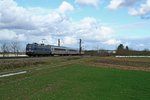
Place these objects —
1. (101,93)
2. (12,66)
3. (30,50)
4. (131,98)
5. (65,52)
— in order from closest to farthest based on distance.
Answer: (131,98), (101,93), (12,66), (30,50), (65,52)

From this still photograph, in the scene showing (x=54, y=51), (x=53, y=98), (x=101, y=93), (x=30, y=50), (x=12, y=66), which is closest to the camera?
(x=53, y=98)

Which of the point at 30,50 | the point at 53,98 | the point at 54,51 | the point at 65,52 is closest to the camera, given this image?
the point at 53,98

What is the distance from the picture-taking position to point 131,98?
17406mm

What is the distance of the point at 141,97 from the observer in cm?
1781

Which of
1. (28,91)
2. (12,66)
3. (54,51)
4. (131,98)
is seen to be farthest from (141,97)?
(54,51)

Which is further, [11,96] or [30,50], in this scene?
[30,50]

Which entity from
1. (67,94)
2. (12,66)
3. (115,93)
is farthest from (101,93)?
(12,66)

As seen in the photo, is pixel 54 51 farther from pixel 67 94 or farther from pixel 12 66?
pixel 67 94

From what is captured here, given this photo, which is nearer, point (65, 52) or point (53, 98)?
point (53, 98)

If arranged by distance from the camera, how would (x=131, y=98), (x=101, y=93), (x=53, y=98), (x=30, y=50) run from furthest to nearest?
(x=30, y=50)
(x=101, y=93)
(x=131, y=98)
(x=53, y=98)

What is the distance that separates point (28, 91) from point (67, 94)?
7.17ft

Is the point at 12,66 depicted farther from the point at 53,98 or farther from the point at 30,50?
the point at 30,50

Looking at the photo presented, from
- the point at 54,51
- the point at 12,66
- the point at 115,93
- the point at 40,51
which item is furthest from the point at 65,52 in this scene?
the point at 115,93

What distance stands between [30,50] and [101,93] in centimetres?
6760
